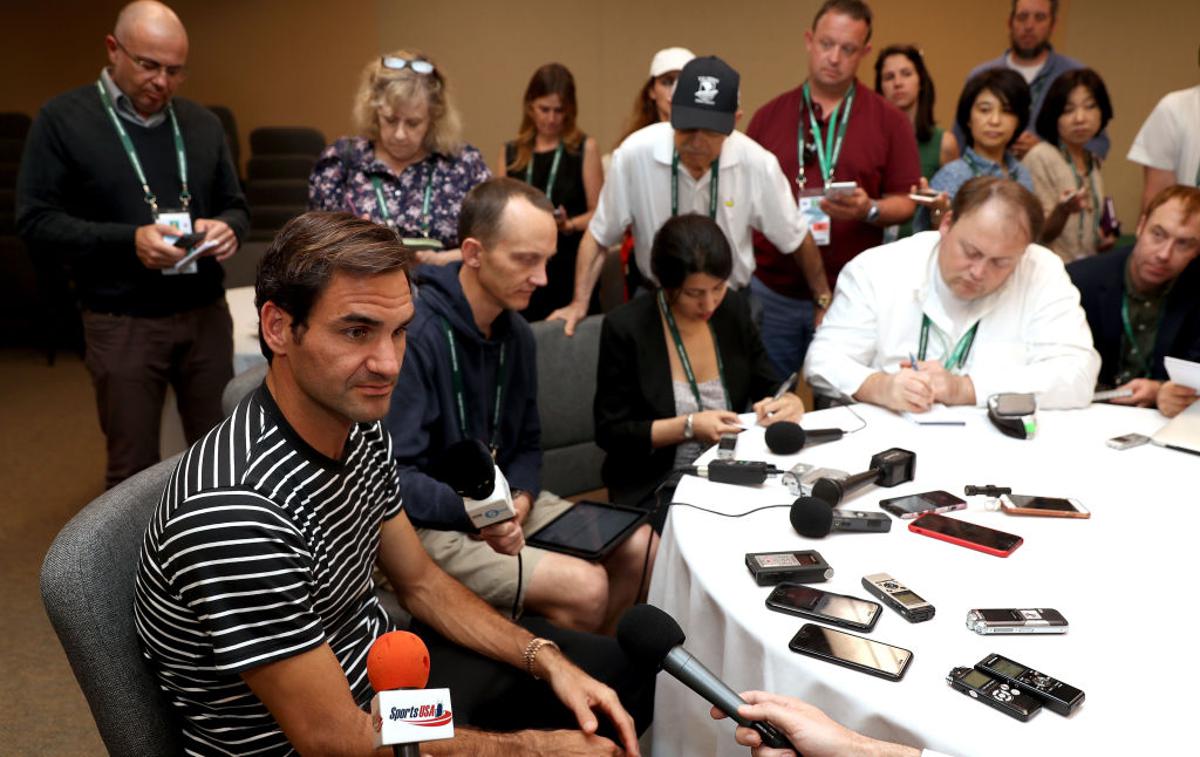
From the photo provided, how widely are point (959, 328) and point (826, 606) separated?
1.52 m

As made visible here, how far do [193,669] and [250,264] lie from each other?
3826mm

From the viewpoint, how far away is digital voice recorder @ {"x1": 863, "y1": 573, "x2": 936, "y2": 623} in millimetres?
1445

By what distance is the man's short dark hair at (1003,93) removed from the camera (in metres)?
3.64

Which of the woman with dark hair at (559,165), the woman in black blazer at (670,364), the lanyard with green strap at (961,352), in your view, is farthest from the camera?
the woman with dark hair at (559,165)

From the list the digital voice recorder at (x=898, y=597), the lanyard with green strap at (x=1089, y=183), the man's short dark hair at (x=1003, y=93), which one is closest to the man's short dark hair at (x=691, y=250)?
the digital voice recorder at (x=898, y=597)

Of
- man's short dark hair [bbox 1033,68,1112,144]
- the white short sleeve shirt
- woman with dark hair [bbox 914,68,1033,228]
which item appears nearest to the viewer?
woman with dark hair [bbox 914,68,1033,228]

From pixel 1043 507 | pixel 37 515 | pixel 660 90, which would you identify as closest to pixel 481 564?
pixel 1043 507

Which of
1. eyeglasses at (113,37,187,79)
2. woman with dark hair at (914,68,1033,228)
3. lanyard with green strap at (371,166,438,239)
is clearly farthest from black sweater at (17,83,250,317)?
woman with dark hair at (914,68,1033,228)

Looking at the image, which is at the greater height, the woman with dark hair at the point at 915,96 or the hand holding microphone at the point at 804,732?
the woman with dark hair at the point at 915,96

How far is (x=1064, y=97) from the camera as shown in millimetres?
3896

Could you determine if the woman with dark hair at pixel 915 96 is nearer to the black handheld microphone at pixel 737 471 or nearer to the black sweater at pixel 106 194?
the black handheld microphone at pixel 737 471

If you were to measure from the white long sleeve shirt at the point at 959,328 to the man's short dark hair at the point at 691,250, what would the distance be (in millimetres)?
479

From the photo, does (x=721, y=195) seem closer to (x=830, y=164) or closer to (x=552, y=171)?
(x=830, y=164)

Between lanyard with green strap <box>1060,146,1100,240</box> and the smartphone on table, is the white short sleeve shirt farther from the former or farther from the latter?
the smartphone on table
